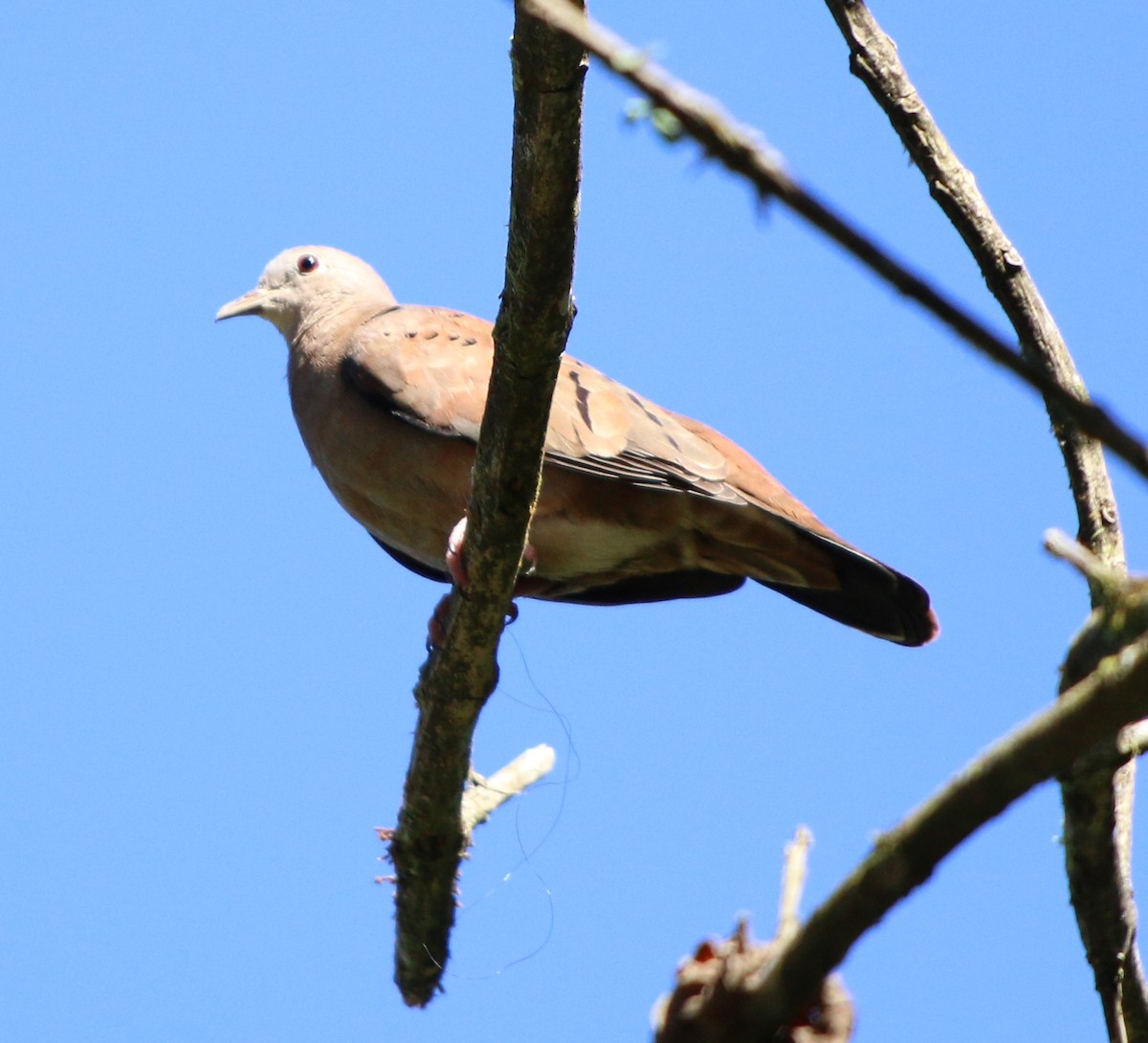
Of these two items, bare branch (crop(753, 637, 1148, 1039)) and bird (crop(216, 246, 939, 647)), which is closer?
bare branch (crop(753, 637, 1148, 1039))

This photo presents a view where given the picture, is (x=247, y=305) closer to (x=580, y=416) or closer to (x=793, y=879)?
(x=580, y=416)

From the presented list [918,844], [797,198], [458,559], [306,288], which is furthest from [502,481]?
[306,288]

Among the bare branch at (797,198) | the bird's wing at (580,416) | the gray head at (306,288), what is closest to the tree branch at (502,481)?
the bird's wing at (580,416)

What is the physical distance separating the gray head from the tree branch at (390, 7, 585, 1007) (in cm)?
226

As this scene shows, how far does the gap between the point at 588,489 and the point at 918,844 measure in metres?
3.56

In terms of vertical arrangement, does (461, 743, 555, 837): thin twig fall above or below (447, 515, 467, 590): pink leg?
below

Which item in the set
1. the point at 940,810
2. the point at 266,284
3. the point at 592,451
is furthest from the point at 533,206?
the point at 266,284

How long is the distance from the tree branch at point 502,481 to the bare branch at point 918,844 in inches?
57.8

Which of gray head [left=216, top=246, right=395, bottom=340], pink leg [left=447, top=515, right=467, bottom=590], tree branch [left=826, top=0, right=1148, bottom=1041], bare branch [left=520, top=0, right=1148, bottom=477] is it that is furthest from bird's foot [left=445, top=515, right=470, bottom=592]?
bare branch [left=520, top=0, right=1148, bottom=477]

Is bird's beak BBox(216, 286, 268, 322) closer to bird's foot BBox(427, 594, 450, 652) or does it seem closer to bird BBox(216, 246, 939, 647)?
bird BBox(216, 246, 939, 647)

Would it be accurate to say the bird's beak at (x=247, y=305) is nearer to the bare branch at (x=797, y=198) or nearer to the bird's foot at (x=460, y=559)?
the bird's foot at (x=460, y=559)

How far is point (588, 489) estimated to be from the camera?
5129 millimetres

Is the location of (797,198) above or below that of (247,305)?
below

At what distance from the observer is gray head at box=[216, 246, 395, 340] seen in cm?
661
